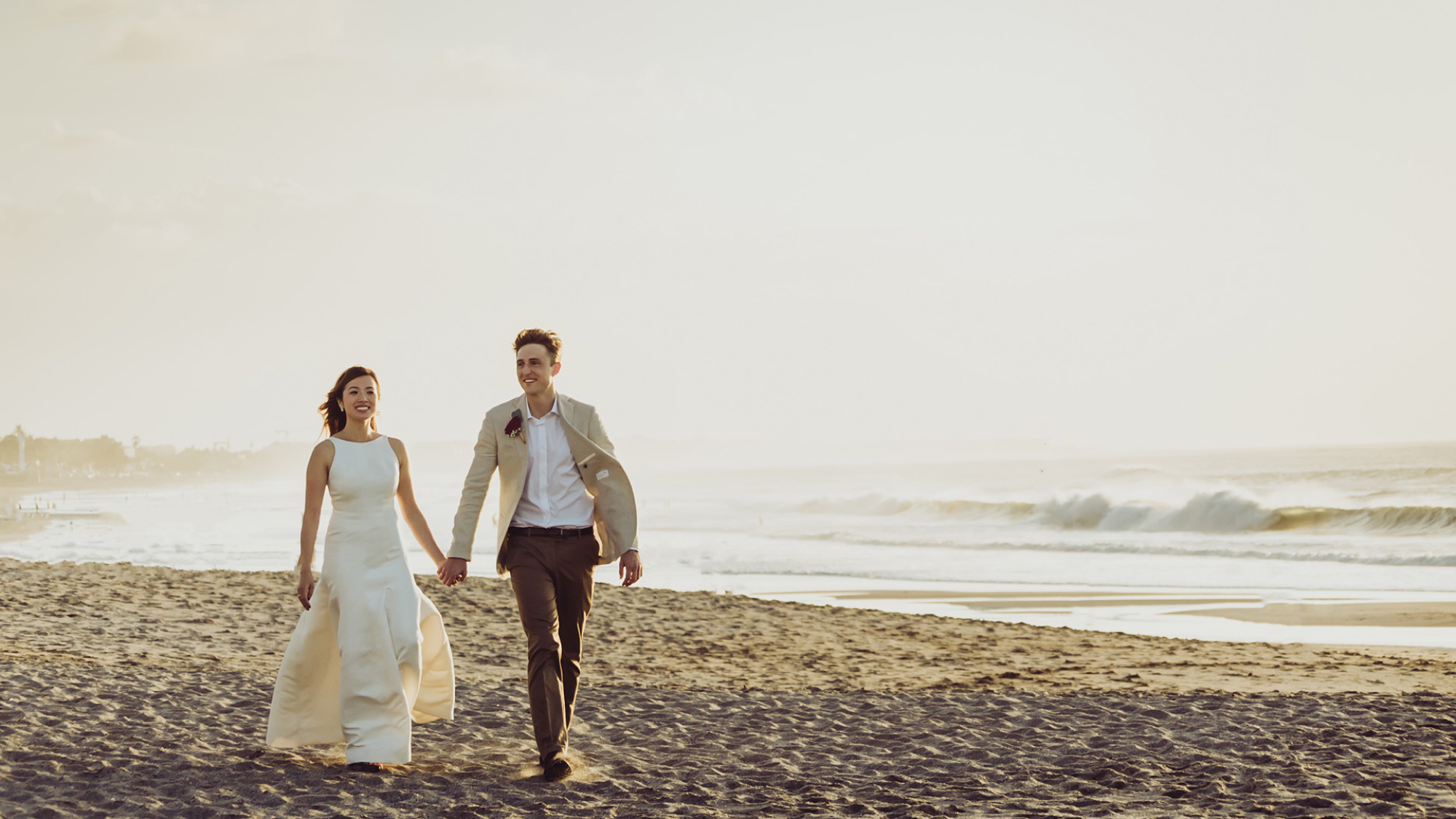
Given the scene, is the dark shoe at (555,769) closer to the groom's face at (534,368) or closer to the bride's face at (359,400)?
the groom's face at (534,368)

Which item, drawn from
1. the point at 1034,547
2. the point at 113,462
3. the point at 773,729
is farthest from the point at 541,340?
the point at 113,462

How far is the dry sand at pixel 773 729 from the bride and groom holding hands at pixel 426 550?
0.87 feet

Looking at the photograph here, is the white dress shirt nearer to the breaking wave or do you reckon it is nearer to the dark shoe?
the dark shoe

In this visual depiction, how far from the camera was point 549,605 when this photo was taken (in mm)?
4973

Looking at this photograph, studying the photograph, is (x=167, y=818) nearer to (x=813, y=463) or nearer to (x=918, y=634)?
A: (x=918, y=634)

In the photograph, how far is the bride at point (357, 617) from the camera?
193 inches

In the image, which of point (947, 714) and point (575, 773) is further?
point (947, 714)

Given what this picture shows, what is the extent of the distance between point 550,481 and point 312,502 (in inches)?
40.1

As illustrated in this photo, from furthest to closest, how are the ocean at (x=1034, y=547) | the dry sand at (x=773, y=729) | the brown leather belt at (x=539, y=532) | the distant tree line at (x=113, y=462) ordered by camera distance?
the distant tree line at (x=113, y=462) < the ocean at (x=1034, y=547) < the brown leather belt at (x=539, y=532) < the dry sand at (x=773, y=729)

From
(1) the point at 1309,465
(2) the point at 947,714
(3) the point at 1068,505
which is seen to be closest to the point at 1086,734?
(2) the point at 947,714

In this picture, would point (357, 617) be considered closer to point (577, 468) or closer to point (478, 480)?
point (478, 480)

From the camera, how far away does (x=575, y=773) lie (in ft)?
17.0

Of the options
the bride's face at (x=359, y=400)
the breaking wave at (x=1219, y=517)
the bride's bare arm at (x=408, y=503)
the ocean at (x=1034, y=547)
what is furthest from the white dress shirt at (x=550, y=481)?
the breaking wave at (x=1219, y=517)

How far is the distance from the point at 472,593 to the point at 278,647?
361 centimetres
